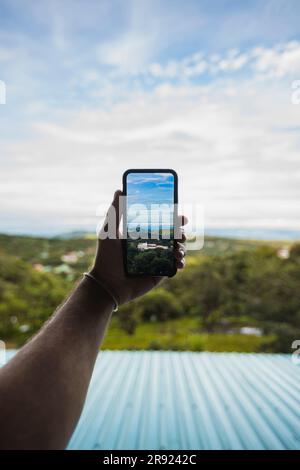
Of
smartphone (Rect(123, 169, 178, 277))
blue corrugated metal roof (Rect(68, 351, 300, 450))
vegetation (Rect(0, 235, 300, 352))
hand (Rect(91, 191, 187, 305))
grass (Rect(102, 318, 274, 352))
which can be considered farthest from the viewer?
grass (Rect(102, 318, 274, 352))

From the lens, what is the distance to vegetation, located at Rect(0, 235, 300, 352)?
29.5ft

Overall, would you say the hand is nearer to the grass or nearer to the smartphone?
the smartphone

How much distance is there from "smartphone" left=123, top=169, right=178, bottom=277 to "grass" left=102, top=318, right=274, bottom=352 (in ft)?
31.2

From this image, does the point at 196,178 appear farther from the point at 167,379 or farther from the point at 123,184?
the point at 123,184

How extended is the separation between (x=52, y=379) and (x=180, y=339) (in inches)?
397

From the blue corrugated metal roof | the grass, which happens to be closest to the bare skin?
the blue corrugated metal roof

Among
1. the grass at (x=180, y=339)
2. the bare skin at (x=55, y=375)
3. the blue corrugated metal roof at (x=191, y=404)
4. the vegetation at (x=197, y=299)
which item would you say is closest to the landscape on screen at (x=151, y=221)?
the bare skin at (x=55, y=375)

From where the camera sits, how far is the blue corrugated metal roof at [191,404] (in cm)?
197

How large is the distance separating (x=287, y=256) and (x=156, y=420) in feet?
27.3

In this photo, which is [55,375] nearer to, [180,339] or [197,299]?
[197,299]

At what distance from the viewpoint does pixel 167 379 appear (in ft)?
9.30

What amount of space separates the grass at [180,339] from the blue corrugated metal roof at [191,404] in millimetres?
6696

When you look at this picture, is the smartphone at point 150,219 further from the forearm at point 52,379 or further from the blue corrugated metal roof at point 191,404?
the blue corrugated metal roof at point 191,404
